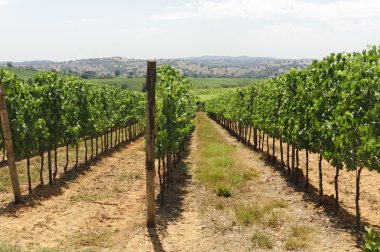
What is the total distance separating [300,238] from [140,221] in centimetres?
777

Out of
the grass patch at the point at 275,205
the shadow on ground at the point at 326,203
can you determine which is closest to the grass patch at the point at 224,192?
the grass patch at the point at 275,205

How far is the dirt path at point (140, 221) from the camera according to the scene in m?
15.2

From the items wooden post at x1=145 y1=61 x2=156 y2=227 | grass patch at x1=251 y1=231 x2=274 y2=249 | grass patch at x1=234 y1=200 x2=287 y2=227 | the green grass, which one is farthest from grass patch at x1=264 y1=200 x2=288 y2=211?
wooden post at x1=145 y1=61 x2=156 y2=227

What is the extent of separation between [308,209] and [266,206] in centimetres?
223

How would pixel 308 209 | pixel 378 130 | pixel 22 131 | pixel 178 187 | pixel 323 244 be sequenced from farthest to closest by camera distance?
pixel 178 187
pixel 22 131
pixel 308 209
pixel 323 244
pixel 378 130

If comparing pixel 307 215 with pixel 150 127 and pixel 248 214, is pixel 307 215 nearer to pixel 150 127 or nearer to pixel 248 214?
pixel 248 214

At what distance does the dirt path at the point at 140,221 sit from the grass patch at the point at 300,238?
1.01 feet

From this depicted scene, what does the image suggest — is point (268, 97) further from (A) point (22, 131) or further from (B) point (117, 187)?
(A) point (22, 131)

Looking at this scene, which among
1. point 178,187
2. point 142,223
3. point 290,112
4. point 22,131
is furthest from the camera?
point 178,187

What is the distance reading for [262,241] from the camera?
14.8 meters

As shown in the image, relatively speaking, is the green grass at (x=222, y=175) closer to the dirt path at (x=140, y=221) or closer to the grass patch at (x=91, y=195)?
the dirt path at (x=140, y=221)

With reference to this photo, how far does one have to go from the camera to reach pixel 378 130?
1278 centimetres

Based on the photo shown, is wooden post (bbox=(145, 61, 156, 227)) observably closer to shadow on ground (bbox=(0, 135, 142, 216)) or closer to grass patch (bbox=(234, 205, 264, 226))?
grass patch (bbox=(234, 205, 264, 226))

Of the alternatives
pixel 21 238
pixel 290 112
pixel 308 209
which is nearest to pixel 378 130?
pixel 308 209
